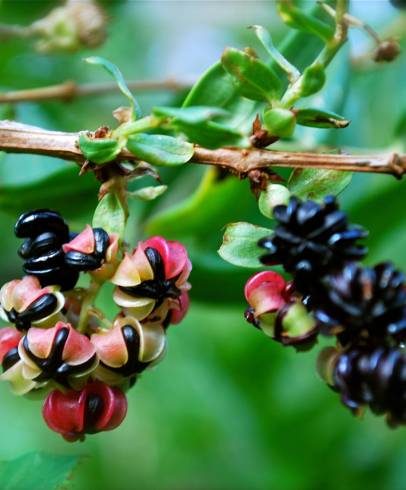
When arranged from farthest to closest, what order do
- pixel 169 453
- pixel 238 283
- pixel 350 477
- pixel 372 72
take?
pixel 169 453
pixel 350 477
pixel 372 72
pixel 238 283

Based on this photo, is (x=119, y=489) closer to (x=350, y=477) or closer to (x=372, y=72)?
(x=350, y=477)

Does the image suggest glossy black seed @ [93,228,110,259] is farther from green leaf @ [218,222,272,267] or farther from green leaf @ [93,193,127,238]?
green leaf @ [218,222,272,267]

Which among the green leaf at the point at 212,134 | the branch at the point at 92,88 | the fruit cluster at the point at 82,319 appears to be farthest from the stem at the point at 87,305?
the branch at the point at 92,88

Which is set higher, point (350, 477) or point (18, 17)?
point (18, 17)

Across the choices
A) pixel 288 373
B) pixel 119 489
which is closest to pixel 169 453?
pixel 119 489

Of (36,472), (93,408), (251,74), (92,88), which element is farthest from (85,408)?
(92,88)

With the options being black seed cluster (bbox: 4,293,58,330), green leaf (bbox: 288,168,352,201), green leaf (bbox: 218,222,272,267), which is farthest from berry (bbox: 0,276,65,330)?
green leaf (bbox: 288,168,352,201)

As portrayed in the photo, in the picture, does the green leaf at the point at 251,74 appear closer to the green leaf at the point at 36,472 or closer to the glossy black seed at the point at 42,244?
the glossy black seed at the point at 42,244
